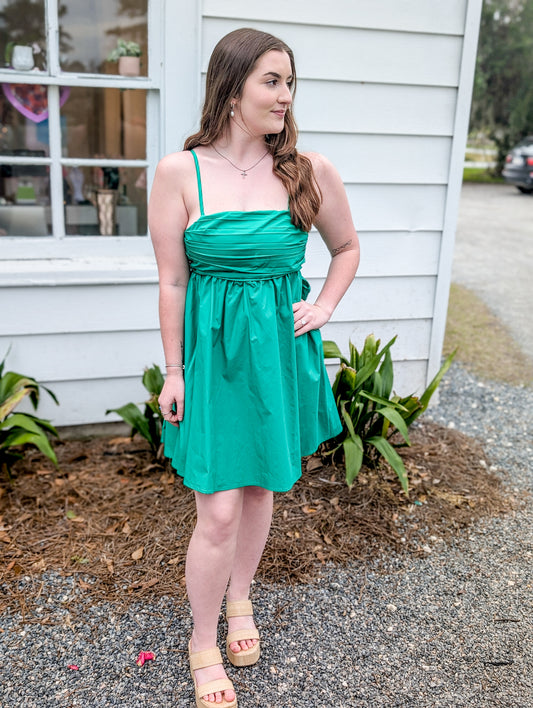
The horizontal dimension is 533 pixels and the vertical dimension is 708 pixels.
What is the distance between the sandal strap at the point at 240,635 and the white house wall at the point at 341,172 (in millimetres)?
1593

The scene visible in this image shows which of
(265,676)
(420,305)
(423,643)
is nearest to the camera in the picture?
(265,676)

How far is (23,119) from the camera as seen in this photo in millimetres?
3375

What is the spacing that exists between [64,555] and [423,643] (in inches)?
53.4

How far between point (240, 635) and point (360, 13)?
277 centimetres

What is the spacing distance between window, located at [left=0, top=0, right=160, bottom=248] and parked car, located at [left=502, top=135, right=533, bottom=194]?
50.0ft

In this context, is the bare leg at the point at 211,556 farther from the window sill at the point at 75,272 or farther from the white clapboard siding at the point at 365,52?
the white clapboard siding at the point at 365,52

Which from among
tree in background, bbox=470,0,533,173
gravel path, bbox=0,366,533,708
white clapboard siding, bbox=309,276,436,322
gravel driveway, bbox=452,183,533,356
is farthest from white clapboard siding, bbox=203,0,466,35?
tree in background, bbox=470,0,533,173

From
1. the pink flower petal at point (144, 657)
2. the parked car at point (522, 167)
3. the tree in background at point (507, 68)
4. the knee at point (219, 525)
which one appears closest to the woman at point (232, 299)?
the knee at point (219, 525)

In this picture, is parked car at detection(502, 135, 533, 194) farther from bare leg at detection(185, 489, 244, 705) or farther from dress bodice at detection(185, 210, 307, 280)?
bare leg at detection(185, 489, 244, 705)

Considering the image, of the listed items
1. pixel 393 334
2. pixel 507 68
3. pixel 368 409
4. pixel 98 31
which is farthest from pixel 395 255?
pixel 507 68

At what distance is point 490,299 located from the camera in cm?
760

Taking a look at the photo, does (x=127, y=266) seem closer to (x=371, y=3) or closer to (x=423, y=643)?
(x=371, y=3)

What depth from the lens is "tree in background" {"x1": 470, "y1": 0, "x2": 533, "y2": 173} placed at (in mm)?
20938

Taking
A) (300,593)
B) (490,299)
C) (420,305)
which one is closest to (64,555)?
(300,593)
